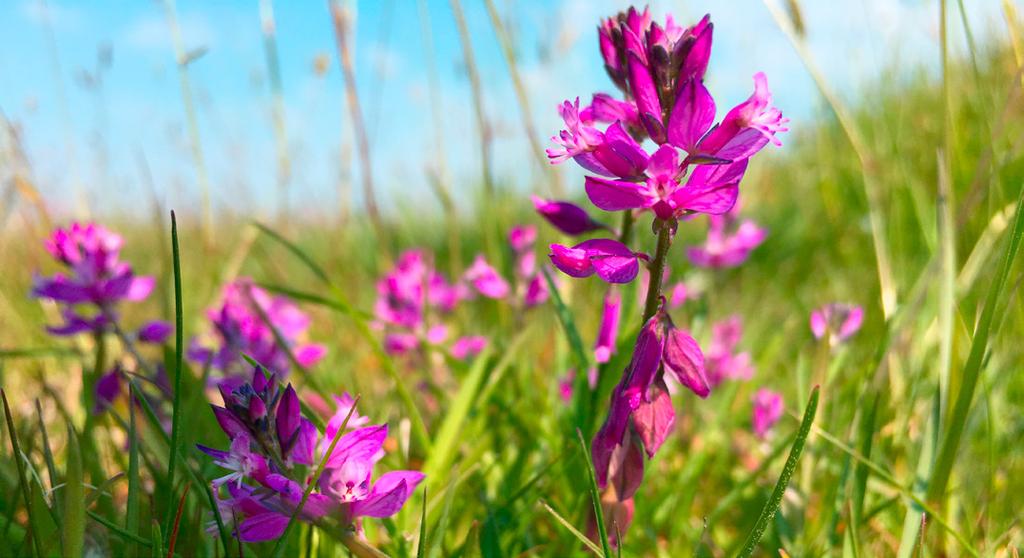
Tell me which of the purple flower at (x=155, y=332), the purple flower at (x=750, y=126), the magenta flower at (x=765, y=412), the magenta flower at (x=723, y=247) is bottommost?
the magenta flower at (x=765, y=412)

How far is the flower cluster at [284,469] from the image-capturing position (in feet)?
2.94

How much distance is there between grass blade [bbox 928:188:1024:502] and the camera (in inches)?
40.1

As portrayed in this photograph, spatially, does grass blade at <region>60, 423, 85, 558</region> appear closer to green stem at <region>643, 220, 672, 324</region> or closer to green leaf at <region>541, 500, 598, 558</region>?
green leaf at <region>541, 500, 598, 558</region>

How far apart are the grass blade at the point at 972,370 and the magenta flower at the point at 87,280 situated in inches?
67.1

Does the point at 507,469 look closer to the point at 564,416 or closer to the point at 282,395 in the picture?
the point at 564,416

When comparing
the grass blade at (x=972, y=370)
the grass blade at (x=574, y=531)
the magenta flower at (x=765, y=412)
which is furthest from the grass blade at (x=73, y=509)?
the magenta flower at (x=765, y=412)

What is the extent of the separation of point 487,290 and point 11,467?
1.16 metres

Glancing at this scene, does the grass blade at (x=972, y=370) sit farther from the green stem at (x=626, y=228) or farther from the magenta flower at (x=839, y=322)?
the magenta flower at (x=839, y=322)

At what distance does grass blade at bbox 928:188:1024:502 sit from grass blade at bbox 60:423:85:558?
1165 millimetres

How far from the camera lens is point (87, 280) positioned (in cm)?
174

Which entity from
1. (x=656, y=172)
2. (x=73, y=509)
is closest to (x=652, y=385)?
(x=656, y=172)

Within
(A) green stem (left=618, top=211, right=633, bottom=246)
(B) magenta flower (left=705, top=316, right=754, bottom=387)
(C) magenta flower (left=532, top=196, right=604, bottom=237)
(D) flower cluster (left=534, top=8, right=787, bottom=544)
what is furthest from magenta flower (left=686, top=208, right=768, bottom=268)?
(D) flower cluster (left=534, top=8, right=787, bottom=544)

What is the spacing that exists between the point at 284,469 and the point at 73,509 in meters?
0.23

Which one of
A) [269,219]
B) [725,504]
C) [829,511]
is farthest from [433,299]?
[269,219]
